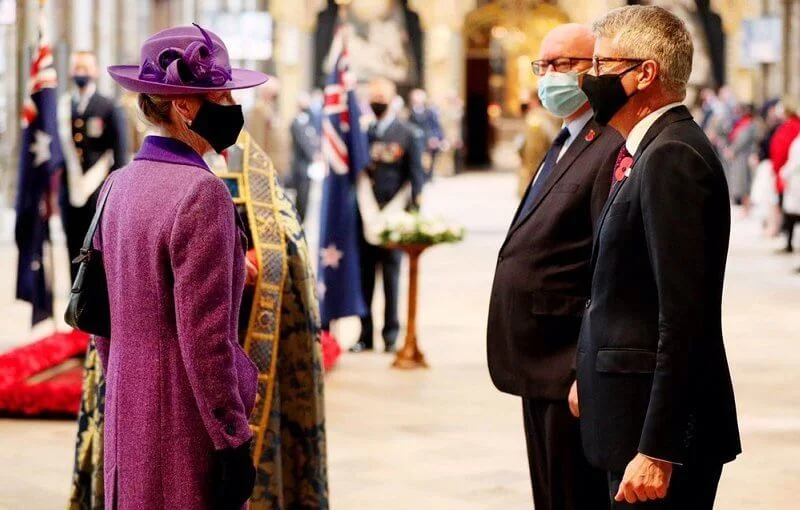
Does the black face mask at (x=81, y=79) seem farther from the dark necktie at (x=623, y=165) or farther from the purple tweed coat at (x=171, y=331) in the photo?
the dark necktie at (x=623, y=165)

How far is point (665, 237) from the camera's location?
3219 millimetres

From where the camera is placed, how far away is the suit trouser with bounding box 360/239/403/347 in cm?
1031

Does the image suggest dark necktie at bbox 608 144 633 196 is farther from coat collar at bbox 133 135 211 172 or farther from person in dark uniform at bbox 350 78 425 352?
person in dark uniform at bbox 350 78 425 352

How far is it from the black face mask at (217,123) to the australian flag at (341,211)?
251 inches

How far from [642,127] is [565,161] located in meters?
0.86

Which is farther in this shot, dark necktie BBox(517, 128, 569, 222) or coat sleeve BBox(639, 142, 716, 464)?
dark necktie BBox(517, 128, 569, 222)

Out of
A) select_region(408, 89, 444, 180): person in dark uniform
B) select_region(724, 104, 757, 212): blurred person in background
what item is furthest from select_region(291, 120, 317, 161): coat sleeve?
select_region(408, 89, 444, 180): person in dark uniform

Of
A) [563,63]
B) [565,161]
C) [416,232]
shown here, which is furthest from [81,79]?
[565,161]

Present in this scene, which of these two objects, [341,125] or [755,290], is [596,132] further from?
[755,290]

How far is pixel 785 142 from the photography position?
56.9 feet

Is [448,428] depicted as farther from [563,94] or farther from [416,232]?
[563,94]

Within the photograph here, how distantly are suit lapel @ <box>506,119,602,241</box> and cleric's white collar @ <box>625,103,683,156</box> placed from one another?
81 cm

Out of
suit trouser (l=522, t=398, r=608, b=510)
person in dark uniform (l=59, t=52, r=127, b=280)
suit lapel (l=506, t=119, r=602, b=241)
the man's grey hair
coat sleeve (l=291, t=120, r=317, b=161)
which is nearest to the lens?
the man's grey hair

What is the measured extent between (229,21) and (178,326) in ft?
81.6
